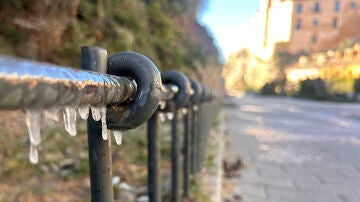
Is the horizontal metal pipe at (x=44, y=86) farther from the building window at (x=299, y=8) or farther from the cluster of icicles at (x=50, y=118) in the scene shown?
the building window at (x=299, y=8)

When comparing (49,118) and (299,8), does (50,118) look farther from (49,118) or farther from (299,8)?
(299,8)

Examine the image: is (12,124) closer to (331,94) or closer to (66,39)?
(66,39)

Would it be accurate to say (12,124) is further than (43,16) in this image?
No

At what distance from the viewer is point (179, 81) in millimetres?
1467

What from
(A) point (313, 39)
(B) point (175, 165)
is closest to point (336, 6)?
(A) point (313, 39)

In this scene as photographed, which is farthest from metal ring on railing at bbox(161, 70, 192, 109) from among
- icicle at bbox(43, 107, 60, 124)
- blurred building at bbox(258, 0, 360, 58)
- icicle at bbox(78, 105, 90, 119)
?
blurred building at bbox(258, 0, 360, 58)

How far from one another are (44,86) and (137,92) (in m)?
0.32

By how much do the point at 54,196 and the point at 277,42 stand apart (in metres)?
64.0

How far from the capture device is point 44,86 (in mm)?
382

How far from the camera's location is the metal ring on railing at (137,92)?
26.0 inches

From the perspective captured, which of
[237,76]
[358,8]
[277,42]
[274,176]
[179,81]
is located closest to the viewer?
[179,81]

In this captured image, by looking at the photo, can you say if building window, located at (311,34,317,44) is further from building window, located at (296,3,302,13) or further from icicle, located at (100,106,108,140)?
icicle, located at (100,106,108,140)

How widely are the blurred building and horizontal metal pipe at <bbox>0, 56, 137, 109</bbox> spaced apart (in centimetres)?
6195

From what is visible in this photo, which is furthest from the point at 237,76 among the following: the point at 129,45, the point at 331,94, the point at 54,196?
the point at 54,196
